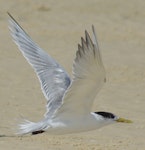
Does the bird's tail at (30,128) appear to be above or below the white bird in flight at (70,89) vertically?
below

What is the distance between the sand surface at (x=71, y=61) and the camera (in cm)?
818

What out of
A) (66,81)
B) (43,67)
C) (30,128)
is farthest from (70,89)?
(43,67)

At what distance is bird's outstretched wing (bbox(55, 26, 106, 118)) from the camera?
5746 mm

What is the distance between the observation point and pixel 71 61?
40.0ft

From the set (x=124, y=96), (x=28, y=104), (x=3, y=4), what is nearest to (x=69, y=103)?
(x=28, y=104)

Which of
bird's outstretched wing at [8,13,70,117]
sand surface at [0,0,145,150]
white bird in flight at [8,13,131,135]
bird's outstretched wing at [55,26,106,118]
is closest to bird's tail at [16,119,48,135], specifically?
white bird in flight at [8,13,131,135]

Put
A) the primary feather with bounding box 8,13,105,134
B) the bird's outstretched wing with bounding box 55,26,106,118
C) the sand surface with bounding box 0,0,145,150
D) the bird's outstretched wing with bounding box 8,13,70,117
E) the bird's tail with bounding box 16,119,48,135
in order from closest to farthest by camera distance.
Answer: the bird's outstretched wing with bounding box 55,26,106,118 < the primary feather with bounding box 8,13,105,134 < the bird's tail with bounding box 16,119,48,135 < the bird's outstretched wing with bounding box 8,13,70,117 < the sand surface with bounding box 0,0,145,150

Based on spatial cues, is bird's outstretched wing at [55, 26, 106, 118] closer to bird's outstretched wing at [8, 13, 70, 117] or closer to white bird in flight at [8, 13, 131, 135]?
white bird in flight at [8, 13, 131, 135]

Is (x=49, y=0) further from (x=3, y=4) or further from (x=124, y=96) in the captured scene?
(x=124, y=96)

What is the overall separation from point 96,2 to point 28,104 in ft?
21.5

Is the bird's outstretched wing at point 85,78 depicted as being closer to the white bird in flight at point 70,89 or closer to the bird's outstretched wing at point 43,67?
the white bird in flight at point 70,89

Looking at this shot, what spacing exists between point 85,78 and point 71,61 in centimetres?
617

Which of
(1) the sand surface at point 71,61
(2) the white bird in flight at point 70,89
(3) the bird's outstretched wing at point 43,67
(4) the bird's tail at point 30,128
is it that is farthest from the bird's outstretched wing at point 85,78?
(1) the sand surface at point 71,61

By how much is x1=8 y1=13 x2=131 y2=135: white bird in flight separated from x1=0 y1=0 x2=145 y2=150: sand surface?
682mm
